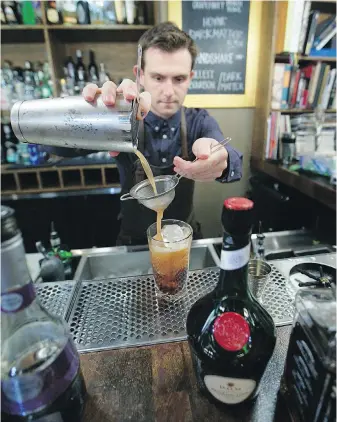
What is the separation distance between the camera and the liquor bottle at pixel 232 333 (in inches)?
15.6

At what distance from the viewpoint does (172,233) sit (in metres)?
0.77

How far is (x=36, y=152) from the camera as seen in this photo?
101 inches

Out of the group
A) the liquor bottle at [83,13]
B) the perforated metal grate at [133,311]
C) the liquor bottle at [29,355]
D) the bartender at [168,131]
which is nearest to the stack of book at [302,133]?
the bartender at [168,131]

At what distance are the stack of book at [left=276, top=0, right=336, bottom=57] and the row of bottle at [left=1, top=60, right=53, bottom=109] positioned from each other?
6.53 feet

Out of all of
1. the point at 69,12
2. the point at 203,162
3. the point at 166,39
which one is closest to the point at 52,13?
the point at 69,12

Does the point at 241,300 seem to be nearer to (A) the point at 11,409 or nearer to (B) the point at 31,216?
(A) the point at 11,409

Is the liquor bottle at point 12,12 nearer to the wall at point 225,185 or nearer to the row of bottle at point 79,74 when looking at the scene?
the row of bottle at point 79,74

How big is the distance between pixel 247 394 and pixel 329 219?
219 cm

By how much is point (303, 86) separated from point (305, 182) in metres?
1.05

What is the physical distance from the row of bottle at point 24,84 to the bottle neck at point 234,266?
261cm

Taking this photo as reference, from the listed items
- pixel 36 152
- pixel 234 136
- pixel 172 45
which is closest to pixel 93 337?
pixel 172 45

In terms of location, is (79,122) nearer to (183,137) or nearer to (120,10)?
(183,137)

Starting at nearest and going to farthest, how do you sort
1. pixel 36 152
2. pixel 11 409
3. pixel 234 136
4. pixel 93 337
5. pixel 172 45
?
pixel 11 409 < pixel 93 337 < pixel 172 45 < pixel 36 152 < pixel 234 136

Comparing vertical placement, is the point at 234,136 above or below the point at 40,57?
below
